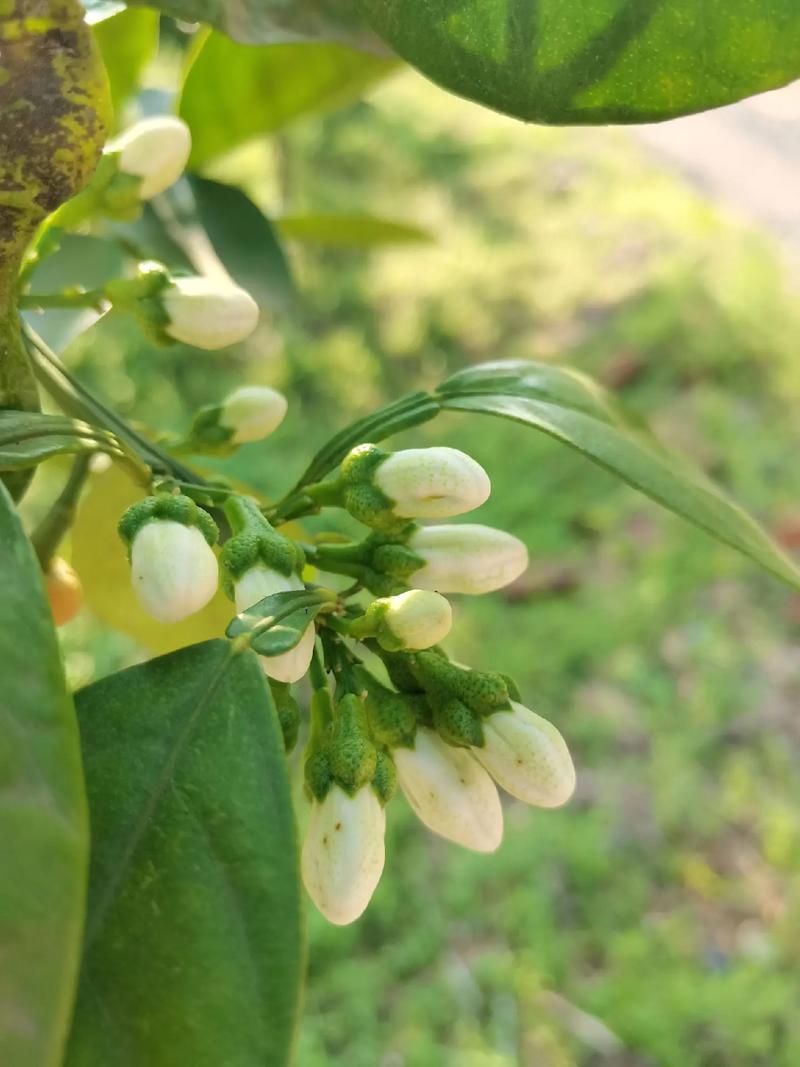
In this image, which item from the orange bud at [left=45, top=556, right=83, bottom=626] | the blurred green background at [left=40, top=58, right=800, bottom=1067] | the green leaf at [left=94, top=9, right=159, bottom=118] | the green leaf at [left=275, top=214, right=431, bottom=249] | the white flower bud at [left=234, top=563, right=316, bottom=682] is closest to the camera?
the white flower bud at [left=234, top=563, right=316, bottom=682]

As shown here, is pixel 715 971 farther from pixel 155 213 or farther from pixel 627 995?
pixel 155 213

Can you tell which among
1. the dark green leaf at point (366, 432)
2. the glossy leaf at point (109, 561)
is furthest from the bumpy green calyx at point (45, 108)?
the glossy leaf at point (109, 561)

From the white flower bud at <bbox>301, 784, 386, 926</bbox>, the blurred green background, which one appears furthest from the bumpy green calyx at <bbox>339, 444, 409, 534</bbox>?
the blurred green background

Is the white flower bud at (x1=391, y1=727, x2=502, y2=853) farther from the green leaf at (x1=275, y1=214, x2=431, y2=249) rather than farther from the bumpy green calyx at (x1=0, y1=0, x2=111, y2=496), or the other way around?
the green leaf at (x1=275, y1=214, x2=431, y2=249)

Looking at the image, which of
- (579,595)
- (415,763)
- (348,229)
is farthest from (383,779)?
(579,595)

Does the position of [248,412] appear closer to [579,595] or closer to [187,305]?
[187,305]

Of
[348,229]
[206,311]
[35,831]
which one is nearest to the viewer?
[35,831]

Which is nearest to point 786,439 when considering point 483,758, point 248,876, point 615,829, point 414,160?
Result: point 615,829
